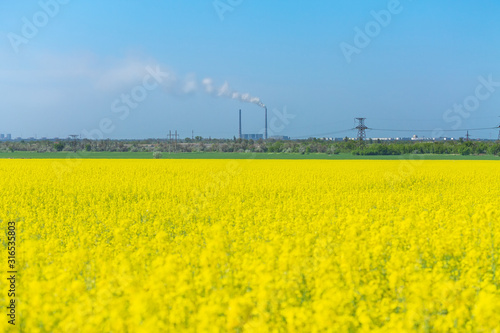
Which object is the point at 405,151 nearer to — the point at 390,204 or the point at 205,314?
the point at 390,204

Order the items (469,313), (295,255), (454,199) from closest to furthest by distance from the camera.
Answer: (469,313) < (295,255) < (454,199)

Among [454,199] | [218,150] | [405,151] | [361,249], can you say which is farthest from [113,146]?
[361,249]

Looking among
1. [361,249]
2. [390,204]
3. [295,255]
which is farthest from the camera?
[390,204]

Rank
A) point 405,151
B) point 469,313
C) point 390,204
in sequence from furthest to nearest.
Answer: point 405,151 < point 390,204 < point 469,313

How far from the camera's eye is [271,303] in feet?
18.9

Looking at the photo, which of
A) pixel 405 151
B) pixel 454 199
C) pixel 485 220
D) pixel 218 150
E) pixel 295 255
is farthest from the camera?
pixel 218 150

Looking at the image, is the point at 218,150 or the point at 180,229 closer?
the point at 180,229

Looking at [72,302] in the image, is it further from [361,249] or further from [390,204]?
[390,204]

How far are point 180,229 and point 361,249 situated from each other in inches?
185

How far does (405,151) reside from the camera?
7588cm

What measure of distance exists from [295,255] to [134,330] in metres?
3.13

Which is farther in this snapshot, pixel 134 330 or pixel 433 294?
pixel 433 294

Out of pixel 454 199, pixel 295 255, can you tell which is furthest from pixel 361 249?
pixel 454 199

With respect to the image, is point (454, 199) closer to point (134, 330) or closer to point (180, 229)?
point (180, 229)
